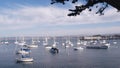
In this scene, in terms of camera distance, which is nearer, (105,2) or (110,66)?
(105,2)

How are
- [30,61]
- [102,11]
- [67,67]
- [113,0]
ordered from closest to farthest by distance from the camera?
[113,0] → [102,11] → [67,67] → [30,61]

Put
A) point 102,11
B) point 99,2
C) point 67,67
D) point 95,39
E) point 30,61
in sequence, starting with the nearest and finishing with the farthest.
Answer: point 99,2 < point 102,11 < point 67,67 < point 30,61 < point 95,39

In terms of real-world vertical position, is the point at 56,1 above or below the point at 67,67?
above

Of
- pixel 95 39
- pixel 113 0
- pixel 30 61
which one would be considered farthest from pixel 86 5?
pixel 95 39

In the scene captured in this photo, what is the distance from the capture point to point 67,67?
62.9 metres

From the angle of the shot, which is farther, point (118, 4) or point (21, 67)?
point (21, 67)

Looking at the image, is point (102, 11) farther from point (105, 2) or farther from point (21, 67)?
point (21, 67)

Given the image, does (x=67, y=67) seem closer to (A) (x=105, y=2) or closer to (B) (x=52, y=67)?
(B) (x=52, y=67)

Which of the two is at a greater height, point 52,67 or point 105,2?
point 105,2

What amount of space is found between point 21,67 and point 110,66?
19.8 metres

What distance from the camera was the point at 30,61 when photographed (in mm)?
77438

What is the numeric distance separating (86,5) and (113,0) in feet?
3.12

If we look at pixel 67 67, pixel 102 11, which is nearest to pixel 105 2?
pixel 102 11

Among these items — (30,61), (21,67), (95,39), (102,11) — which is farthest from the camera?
(95,39)
